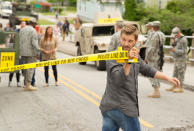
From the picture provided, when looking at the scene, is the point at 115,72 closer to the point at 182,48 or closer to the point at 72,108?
the point at 72,108

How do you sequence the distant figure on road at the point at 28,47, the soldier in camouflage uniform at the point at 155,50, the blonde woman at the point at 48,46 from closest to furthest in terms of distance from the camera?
the soldier in camouflage uniform at the point at 155,50
the distant figure on road at the point at 28,47
the blonde woman at the point at 48,46

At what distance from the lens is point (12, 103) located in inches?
373


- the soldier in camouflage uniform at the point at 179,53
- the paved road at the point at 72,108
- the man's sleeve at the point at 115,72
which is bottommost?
the paved road at the point at 72,108

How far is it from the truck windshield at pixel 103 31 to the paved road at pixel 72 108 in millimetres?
4824

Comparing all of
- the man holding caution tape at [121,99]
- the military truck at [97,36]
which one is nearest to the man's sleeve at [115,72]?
the man holding caution tape at [121,99]

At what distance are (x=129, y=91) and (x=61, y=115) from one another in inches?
163

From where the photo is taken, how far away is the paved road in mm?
7539

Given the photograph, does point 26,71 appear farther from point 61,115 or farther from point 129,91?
point 129,91

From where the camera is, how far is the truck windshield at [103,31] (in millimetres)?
17384

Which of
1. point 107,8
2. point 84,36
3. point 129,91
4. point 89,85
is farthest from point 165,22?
point 107,8

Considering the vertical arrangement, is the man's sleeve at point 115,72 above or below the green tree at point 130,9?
below

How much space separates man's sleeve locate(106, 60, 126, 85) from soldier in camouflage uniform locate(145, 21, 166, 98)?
5.96m

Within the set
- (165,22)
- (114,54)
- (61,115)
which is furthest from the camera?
(165,22)

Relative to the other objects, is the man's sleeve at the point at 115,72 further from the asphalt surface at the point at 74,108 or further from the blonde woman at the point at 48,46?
the blonde woman at the point at 48,46
